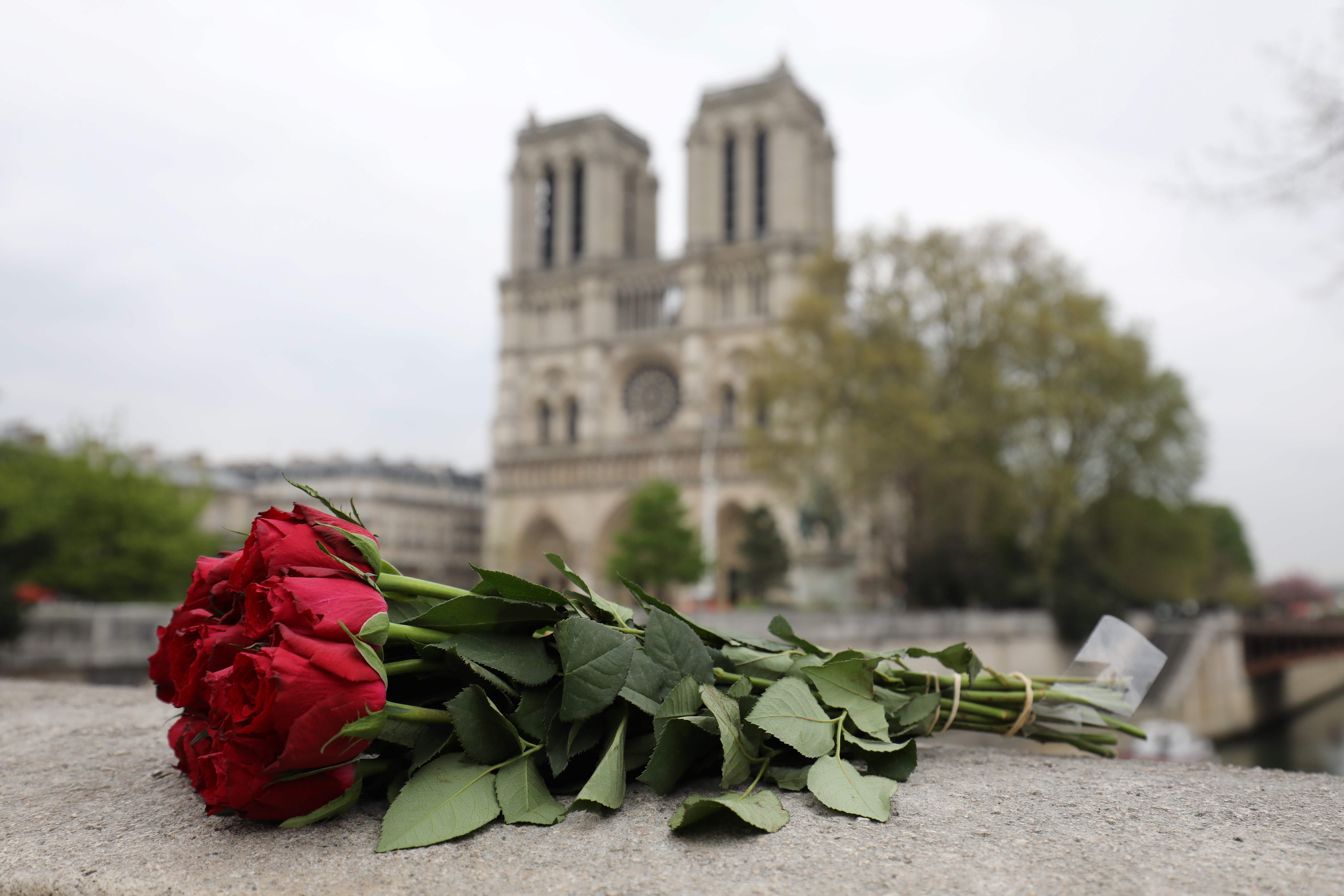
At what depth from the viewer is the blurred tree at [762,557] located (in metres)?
28.5

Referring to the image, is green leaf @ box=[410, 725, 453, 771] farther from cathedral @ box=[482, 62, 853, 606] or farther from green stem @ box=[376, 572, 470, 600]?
cathedral @ box=[482, 62, 853, 606]

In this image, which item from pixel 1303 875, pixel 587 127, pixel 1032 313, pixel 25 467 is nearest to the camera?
pixel 1303 875

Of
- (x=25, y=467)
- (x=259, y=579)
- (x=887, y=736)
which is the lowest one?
(x=887, y=736)

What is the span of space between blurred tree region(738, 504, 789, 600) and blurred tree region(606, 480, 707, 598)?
8.45 metres

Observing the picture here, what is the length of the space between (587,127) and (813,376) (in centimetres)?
3130

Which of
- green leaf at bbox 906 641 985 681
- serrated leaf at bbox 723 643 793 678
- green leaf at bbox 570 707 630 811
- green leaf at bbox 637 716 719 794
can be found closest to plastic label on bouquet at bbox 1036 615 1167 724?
green leaf at bbox 906 641 985 681

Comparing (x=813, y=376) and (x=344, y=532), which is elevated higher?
(x=813, y=376)

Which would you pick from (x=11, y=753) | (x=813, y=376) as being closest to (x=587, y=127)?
(x=813, y=376)

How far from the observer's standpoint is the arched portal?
4731 cm

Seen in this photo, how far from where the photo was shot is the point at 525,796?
1.50 m

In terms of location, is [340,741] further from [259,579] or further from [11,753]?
[11,753]

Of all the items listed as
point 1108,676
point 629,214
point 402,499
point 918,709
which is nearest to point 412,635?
point 918,709

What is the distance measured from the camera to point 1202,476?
30.8m

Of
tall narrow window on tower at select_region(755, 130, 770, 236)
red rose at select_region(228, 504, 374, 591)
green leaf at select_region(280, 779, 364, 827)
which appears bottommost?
green leaf at select_region(280, 779, 364, 827)
